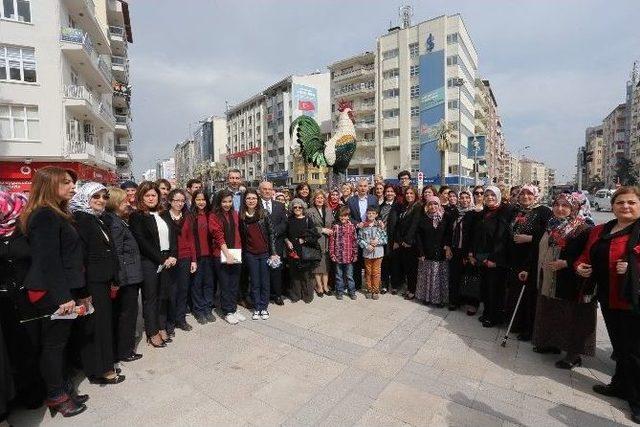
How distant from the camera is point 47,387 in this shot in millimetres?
2838

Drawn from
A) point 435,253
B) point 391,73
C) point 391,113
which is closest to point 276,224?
point 435,253

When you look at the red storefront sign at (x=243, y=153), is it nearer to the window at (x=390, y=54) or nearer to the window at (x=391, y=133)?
the window at (x=391, y=133)

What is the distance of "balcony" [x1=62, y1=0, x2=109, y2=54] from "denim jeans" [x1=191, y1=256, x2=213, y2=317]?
1989 cm

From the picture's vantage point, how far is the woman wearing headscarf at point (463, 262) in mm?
5051

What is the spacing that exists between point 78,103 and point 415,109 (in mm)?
35490

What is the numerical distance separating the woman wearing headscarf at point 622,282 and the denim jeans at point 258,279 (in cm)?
376

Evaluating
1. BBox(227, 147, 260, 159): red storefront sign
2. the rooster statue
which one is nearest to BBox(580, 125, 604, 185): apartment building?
BBox(227, 147, 260, 159): red storefront sign

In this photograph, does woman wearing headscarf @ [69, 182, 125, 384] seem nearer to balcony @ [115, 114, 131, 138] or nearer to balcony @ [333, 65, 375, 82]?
balcony @ [115, 114, 131, 138]

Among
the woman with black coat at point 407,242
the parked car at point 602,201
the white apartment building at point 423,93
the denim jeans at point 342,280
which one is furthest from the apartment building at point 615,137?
the denim jeans at point 342,280

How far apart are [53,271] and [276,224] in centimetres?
321

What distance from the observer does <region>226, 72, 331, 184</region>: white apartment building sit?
54438 mm

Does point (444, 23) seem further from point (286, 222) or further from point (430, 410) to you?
point (430, 410)

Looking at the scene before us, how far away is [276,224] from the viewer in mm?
5555

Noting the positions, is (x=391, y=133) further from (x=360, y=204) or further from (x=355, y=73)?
(x=360, y=204)
